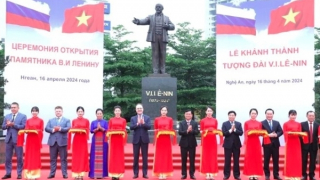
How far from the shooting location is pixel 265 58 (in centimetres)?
1472

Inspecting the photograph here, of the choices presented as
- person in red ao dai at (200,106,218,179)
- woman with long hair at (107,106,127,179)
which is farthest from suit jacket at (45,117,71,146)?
person in red ao dai at (200,106,218,179)

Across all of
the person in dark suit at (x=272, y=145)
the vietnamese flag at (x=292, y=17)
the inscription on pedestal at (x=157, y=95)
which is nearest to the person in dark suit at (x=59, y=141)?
the person in dark suit at (x=272, y=145)

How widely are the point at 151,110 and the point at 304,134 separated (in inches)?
210

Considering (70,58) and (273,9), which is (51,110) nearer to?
(70,58)

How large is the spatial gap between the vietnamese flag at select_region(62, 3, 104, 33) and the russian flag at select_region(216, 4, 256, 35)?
362cm

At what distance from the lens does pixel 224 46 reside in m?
15.1

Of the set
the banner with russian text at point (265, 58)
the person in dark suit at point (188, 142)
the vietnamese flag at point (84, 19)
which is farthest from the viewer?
the vietnamese flag at point (84, 19)

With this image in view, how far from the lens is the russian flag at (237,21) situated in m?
15.0

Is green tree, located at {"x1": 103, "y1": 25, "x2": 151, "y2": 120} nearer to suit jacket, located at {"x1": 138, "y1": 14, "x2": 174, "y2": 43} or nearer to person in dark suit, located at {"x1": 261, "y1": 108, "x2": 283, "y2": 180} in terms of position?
suit jacket, located at {"x1": 138, "y1": 14, "x2": 174, "y2": 43}

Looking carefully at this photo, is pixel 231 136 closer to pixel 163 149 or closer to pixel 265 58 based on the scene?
pixel 163 149

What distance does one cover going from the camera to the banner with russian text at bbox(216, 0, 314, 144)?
14078 millimetres

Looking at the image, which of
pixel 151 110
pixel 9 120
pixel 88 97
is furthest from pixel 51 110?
pixel 9 120

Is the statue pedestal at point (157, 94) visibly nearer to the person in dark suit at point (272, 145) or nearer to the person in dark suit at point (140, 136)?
the person in dark suit at point (140, 136)

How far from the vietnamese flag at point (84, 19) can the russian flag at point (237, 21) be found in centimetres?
362
